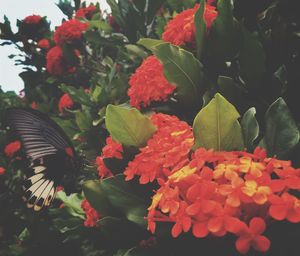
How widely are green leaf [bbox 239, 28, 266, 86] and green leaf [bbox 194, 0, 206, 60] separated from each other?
16 centimetres

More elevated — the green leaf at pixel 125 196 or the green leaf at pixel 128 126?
the green leaf at pixel 128 126

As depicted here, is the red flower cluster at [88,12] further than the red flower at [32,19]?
No

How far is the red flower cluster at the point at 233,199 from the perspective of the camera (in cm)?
83

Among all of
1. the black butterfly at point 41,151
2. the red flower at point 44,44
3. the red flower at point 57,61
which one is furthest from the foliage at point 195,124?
the red flower at point 44,44

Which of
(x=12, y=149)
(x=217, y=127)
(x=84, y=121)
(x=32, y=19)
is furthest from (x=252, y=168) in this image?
(x=32, y=19)

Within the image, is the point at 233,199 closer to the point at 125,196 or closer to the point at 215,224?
the point at 215,224

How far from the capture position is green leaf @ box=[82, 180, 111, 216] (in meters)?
1.52

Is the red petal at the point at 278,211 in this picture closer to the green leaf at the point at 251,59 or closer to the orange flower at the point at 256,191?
the orange flower at the point at 256,191

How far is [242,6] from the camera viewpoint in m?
1.94

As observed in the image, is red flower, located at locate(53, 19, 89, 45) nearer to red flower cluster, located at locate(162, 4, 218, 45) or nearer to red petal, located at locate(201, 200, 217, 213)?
red flower cluster, located at locate(162, 4, 218, 45)

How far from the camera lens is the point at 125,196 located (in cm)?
145

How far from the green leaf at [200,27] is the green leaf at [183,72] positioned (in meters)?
0.09

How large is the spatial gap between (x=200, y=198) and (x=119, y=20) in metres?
2.62

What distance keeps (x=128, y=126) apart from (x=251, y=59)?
60 cm
